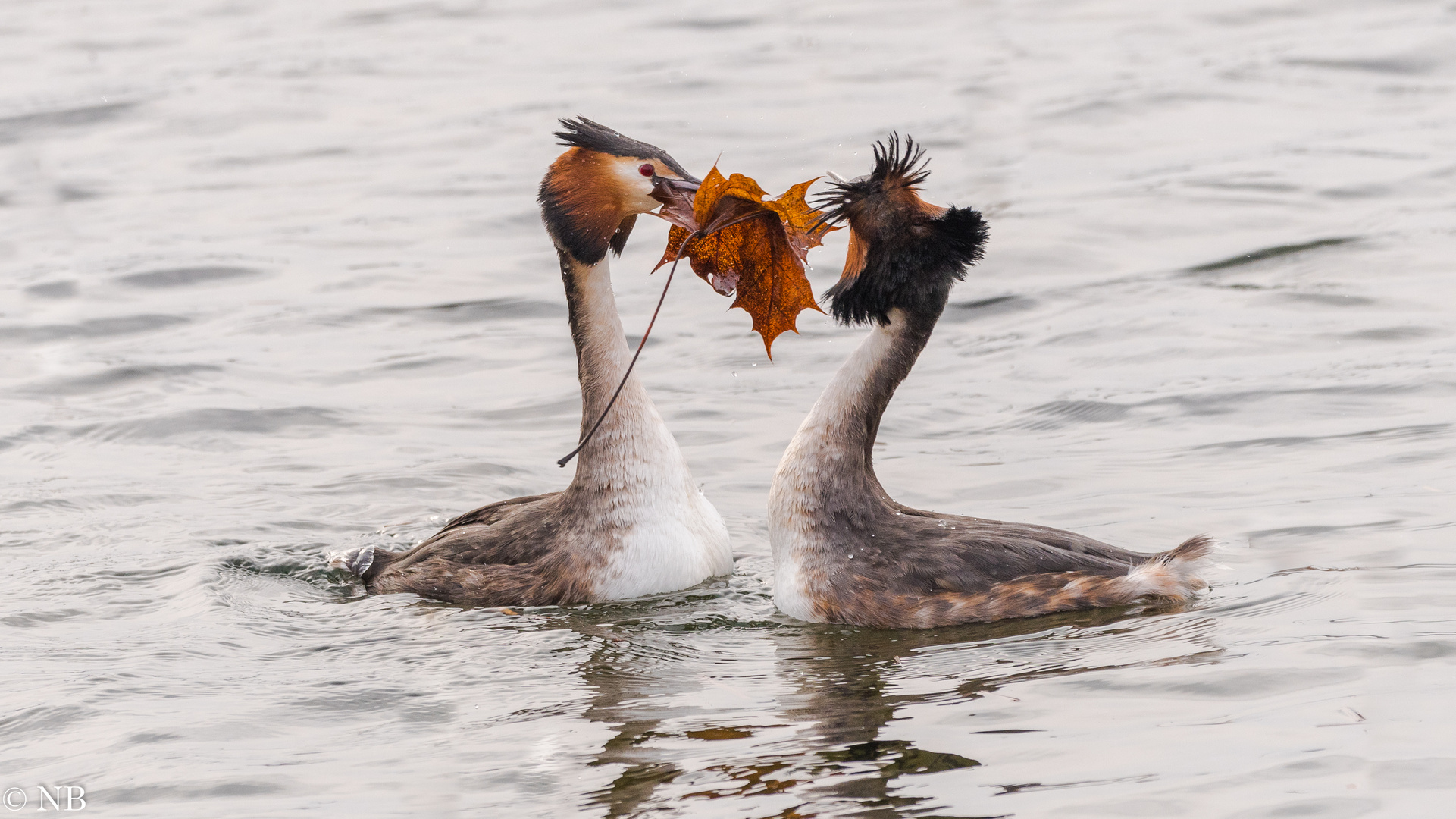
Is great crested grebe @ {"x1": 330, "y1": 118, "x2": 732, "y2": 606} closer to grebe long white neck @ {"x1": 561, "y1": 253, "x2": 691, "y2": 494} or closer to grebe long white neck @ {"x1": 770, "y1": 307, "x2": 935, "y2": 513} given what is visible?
grebe long white neck @ {"x1": 561, "y1": 253, "x2": 691, "y2": 494}

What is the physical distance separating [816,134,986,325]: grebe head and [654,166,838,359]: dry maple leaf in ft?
0.51

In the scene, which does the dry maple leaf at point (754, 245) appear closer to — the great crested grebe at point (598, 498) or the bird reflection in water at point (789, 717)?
the great crested grebe at point (598, 498)

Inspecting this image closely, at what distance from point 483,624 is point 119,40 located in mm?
19404

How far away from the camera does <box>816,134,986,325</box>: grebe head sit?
7.46 meters

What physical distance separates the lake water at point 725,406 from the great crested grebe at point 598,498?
0.16 meters

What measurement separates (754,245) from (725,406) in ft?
13.4

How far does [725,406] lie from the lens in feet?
38.4

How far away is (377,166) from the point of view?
18.8 metres

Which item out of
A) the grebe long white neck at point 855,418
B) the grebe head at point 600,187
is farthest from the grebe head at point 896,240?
the grebe head at point 600,187

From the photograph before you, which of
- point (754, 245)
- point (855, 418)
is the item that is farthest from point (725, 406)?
point (754, 245)

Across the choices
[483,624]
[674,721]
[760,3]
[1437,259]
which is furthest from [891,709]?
[760,3]

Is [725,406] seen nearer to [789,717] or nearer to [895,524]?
[895,524]

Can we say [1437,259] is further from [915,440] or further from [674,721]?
[674,721]

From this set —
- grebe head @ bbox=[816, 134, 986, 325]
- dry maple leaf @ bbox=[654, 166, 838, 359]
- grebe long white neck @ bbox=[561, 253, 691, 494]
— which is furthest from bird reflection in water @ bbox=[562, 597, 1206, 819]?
grebe head @ bbox=[816, 134, 986, 325]
